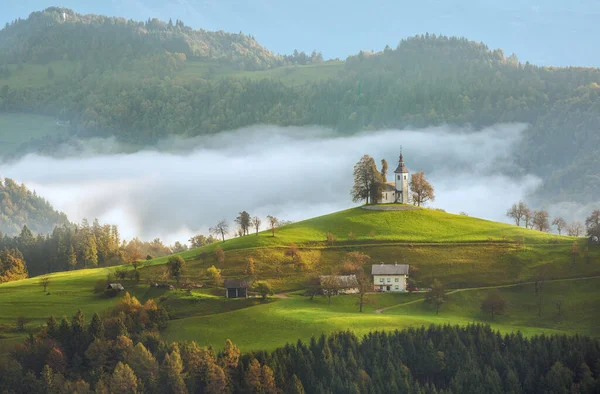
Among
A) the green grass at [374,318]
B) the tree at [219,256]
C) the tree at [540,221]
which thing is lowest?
the green grass at [374,318]

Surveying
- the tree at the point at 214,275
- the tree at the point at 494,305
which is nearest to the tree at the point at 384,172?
the tree at the point at 214,275

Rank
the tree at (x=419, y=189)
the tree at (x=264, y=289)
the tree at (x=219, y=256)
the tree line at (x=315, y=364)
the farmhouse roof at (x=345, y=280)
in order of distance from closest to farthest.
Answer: the tree line at (x=315, y=364)
the tree at (x=264, y=289)
the farmhouse roof at (x=345, y=280)
the tree at (x=219, y=256)
the tree at (x=419, y=189)

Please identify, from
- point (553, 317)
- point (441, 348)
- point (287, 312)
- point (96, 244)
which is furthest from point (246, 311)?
point (96, 244)

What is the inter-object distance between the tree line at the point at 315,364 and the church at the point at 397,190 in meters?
71.9

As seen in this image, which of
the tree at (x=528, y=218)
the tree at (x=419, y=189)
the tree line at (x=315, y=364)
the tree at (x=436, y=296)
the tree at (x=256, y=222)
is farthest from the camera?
the tree at (x=528, y=218)

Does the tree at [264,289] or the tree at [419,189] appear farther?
the tree at [419,189]

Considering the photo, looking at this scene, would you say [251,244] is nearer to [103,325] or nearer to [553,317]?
[103,325]

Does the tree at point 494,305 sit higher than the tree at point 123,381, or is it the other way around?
the tree at point 494,305

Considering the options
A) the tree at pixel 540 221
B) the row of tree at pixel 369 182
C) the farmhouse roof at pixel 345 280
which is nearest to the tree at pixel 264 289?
the farmhouse roof at pixel 345 280

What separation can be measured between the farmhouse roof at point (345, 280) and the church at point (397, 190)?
4695 cm

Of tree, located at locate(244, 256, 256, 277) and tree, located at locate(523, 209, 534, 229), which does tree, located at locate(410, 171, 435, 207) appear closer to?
tree, located at locate(523, 209, 534, 229)

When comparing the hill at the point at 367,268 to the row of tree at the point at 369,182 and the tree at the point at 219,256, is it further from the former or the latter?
the row of tree at the point at 369,182

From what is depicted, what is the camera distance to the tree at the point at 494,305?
4995 inches

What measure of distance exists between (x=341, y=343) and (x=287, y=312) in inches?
648
